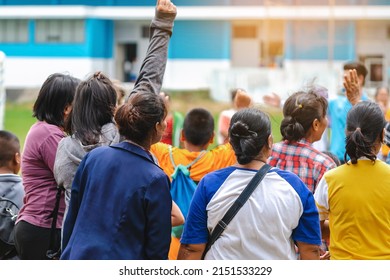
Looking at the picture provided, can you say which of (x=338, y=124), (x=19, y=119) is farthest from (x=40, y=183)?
(x=19, y=119)

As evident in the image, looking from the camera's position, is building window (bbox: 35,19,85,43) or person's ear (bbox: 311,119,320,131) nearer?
person's ear (bbox: 311,119,320,131)

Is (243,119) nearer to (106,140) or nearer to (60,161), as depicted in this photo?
(106,140)

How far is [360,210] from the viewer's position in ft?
11.9

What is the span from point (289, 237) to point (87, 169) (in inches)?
36.2

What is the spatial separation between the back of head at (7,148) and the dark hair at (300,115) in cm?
158

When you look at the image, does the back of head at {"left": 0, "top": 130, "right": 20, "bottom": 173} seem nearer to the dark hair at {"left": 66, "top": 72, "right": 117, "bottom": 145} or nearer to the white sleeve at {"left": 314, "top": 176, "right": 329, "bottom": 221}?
the dark hair at {"left": 66, "top": 72, "right": 117, "bottom": 145}

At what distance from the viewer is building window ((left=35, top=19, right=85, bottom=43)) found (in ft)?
129

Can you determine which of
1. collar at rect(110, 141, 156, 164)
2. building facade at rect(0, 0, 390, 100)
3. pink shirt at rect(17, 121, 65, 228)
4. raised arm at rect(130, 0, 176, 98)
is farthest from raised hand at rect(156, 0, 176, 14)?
building facade at rect(0, 0, 390, 100)

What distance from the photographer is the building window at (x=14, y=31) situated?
40.0m

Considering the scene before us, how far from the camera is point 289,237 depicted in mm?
3414
